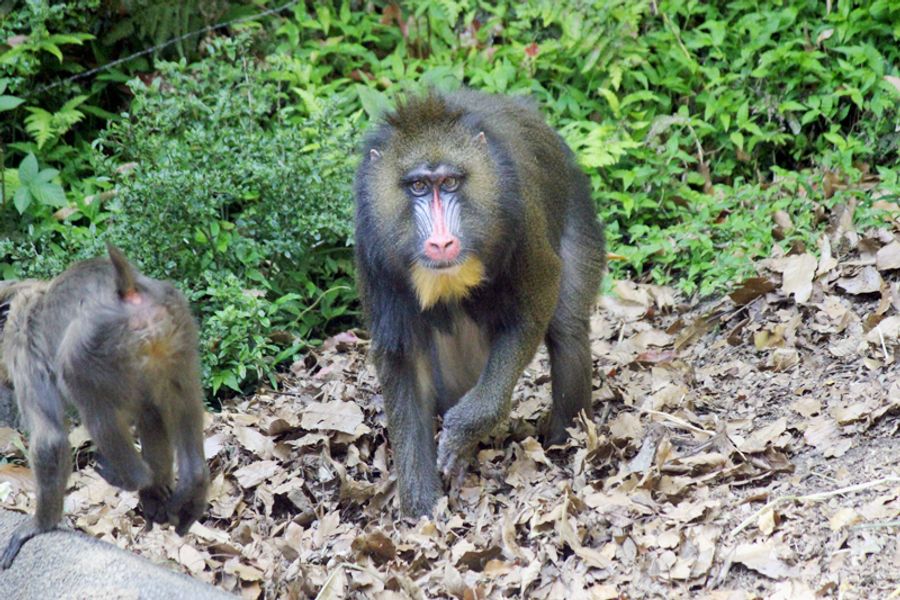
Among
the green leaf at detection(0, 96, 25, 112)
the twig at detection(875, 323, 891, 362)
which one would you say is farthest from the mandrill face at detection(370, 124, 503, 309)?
the green leaf at detection(0, 96, 25, 112)

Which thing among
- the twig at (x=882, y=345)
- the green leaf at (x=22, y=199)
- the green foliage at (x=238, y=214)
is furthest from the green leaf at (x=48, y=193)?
the twig at (x=882, y=345)

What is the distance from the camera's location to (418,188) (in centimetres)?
489

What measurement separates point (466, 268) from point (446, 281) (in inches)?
4.0

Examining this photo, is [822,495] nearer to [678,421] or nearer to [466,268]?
[678,421]

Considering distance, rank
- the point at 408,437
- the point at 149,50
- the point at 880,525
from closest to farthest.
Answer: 1. the point at 880,525
2. the point at 408,437
3. the point at 149,50

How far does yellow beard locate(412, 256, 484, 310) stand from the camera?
4852 mm

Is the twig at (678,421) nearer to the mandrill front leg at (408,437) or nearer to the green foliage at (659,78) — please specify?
the mandrill front leg at (408,437)

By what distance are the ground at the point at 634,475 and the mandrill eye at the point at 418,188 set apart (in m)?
1.32

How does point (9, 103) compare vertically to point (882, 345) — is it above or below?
above

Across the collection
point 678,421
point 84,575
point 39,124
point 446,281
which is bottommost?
point 678,421

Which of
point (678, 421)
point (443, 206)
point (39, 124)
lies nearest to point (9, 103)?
point (39, 124)

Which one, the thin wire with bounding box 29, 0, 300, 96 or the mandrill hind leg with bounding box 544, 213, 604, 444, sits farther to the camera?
the thin wire with bounding box 29, 0, 300, 96

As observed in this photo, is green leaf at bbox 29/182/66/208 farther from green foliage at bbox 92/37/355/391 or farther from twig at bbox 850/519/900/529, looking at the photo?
twig at bbox 850/519/900/529

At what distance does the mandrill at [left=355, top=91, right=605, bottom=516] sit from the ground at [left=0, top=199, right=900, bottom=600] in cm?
32
